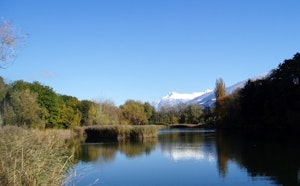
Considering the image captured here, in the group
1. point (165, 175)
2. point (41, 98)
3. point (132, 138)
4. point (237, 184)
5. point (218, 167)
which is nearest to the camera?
point (237, 184)

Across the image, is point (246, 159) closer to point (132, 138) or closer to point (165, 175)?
point (165, 175)

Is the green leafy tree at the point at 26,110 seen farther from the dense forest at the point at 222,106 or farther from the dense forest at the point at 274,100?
the dense forest at the point at 274,100

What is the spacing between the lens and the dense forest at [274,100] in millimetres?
44719

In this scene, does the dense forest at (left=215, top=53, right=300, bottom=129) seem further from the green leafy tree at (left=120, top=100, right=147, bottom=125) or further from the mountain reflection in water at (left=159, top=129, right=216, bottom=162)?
the green leafy tree at (left=120, top=100, right=147, bottom=125)

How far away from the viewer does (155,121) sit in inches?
4355

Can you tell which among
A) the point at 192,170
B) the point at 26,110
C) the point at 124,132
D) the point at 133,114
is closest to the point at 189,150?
the point at 192,170

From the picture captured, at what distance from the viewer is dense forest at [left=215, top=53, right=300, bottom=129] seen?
44.7 metres

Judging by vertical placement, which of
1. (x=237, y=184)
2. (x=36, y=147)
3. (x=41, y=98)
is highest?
(x=41, y=98)

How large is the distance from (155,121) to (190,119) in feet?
43.7

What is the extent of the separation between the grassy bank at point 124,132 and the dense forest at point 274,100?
53.4 ft

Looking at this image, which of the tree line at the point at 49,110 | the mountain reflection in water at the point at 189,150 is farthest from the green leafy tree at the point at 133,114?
the mountain reflection in water at the point at 189,150

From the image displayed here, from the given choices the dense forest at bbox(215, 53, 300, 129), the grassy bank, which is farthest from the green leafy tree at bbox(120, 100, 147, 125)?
the grassy bank

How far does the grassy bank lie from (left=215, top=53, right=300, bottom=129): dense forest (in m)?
16.3

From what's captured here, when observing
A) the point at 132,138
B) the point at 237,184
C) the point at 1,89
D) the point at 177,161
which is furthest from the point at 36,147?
the point at 1,89
